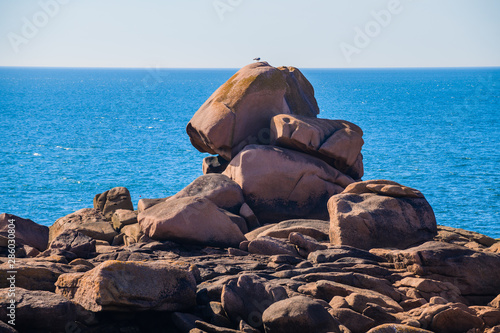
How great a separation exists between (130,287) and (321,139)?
12.1 meters

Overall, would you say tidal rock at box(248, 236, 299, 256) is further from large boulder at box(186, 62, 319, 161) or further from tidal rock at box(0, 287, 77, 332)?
large boulder at box(186, 62, 319, 161)

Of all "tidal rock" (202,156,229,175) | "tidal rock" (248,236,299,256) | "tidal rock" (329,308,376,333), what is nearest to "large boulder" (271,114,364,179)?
"tidal rock" (202,156,229,175)

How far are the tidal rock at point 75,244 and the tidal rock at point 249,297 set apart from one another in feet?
17.8

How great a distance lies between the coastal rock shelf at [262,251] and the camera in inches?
445

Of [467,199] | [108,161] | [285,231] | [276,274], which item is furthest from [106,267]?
[108,161]

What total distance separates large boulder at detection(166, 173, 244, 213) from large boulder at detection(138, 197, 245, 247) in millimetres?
2498

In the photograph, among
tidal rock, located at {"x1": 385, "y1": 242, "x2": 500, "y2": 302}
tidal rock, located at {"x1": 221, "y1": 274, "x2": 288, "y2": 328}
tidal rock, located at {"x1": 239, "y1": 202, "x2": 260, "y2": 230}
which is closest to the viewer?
Result: tidal rock, located at {"x1": 221, "y1": 274, "x2": 288, "y2": 328}

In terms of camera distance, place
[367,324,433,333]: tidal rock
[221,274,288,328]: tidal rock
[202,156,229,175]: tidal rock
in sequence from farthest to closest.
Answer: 1. [202,156,229,175]: tidal rock
2. [221,274,288,328]: tidal rock
3. [367,324,433,333]: tidal rock

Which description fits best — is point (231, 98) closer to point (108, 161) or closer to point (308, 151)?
point (308, 151)

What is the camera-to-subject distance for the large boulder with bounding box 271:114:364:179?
70.3 feet

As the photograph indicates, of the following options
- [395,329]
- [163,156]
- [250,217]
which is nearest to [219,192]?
[250,217]

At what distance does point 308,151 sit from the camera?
21.8m

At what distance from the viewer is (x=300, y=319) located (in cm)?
1065

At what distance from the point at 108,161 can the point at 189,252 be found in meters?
49.2
